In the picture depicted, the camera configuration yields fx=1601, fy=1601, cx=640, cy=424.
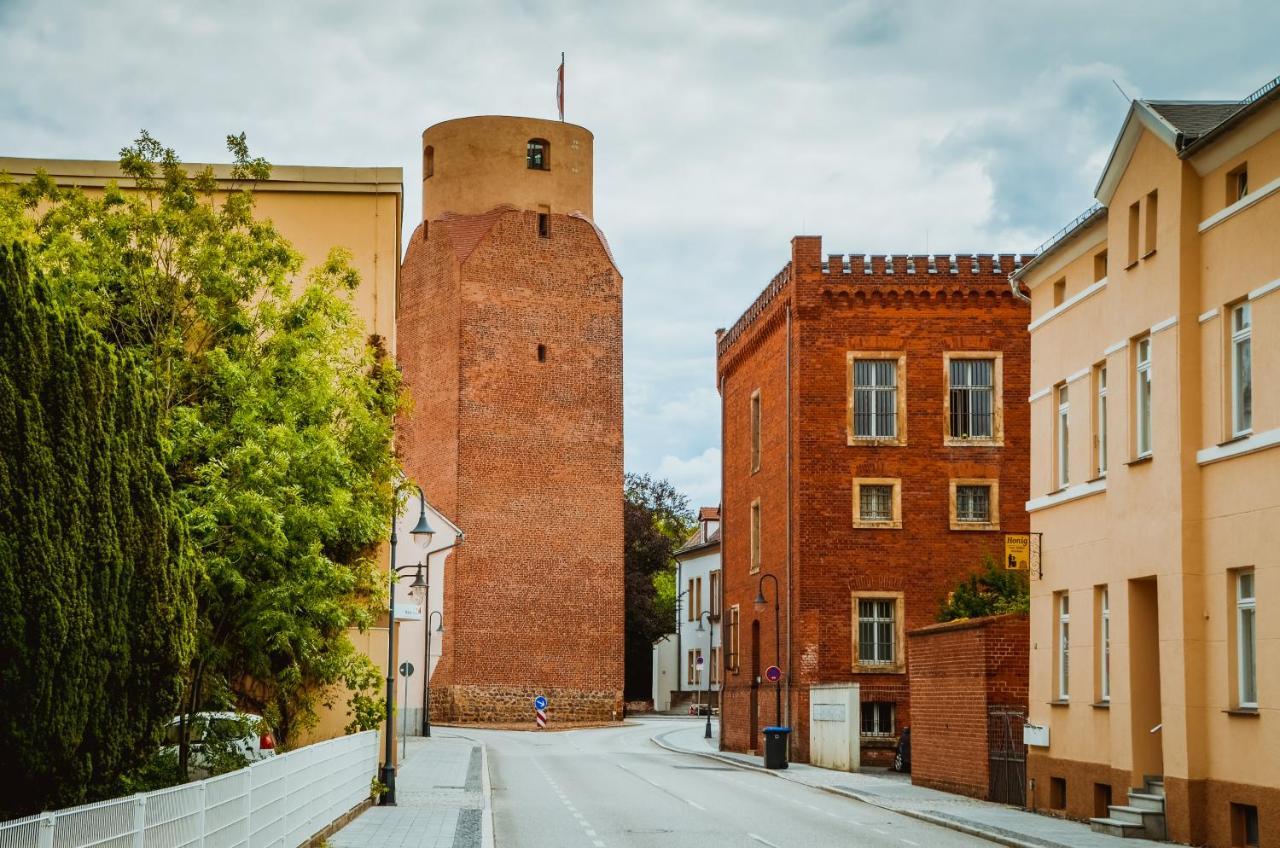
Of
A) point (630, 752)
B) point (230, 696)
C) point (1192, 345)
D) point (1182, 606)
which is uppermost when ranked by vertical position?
point (1192, 345)

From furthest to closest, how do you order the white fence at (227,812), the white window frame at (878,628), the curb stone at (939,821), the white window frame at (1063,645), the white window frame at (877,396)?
the white window frame at (877,396) < the white window frame at (878,628) < the white window frame at (1063,645) < the curb stone at (939,821) < the white fence at (227,812)

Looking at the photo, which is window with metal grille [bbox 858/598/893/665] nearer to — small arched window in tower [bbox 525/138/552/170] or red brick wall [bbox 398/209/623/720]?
red brick wall [bbox 398/209/623/720]

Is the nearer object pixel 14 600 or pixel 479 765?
pixel 14 600

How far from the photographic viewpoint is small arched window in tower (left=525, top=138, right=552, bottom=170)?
7050 cm

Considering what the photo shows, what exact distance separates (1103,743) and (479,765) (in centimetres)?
1891

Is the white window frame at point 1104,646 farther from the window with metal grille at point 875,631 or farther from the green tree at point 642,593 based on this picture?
the green tree at point 642,593

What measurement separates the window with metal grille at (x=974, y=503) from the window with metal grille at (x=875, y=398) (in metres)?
2.54

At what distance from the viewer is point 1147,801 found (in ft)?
67.9

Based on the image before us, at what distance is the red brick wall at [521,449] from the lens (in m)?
66.1

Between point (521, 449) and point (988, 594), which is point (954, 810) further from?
point (521, 449)

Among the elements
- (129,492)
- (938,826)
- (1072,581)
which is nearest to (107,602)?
(129,492)

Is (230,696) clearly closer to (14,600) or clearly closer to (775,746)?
(14,600)

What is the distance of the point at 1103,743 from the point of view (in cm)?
2320

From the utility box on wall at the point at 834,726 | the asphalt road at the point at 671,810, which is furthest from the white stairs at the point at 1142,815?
the utility box on wall at the point at 834,726
